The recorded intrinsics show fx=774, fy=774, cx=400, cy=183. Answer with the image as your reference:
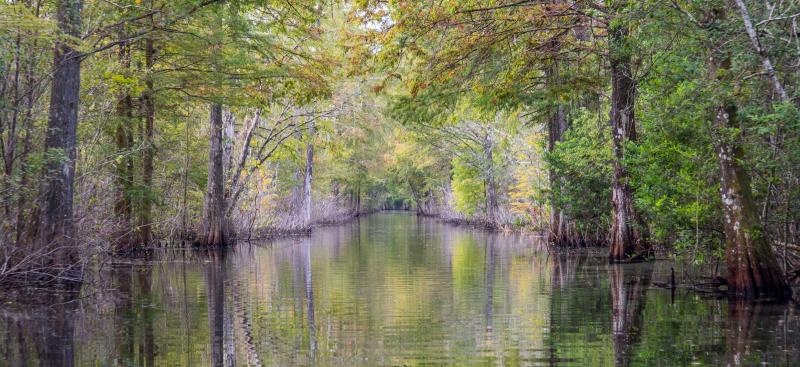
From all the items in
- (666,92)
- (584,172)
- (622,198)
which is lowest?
(622,198)

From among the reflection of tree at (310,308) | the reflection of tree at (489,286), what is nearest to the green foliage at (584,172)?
the reflection of tree at (489,286)

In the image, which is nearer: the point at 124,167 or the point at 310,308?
the point at 310,308

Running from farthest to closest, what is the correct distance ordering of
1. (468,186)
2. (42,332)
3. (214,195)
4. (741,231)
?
(468,186), (214,195), (741,231), (42,332)

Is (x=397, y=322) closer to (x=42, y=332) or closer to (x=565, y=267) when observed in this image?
(x=42, y=332)

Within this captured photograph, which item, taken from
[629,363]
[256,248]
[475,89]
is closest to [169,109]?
[256,248]

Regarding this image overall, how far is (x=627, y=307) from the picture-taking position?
924 centimetres

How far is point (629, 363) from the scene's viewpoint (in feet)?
20.0

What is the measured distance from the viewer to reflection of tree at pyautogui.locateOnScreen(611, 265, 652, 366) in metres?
6.75

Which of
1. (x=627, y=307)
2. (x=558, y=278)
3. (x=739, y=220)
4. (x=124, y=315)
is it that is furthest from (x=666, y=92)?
(x=124, y=315)

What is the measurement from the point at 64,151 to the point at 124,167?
6060 millimetres

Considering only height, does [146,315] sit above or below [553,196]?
below

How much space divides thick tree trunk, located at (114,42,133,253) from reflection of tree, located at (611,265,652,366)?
31.0ft

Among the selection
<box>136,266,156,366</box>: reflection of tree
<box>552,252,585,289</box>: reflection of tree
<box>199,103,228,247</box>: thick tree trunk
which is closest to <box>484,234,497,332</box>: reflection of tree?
<box>552,252,585,289</box>: reflection of tree

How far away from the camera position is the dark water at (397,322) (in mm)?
6449
